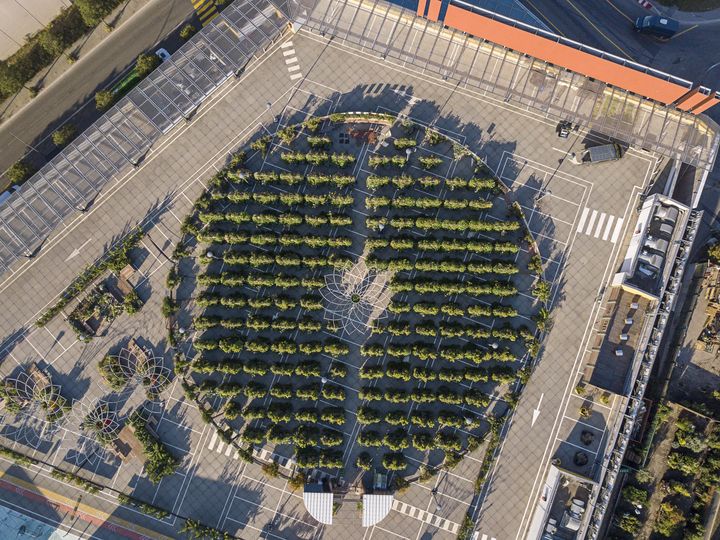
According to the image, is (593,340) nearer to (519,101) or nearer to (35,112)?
(519,101)

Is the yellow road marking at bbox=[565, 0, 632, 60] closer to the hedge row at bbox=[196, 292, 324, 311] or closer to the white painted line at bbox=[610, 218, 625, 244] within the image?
the white painted line at bbox=[610, 218, 625, 244]

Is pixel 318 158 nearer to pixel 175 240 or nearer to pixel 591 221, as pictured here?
pixel 175 240

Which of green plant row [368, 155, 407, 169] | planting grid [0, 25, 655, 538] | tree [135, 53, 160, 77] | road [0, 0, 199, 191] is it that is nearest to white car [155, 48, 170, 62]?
tree [135, 53, 160, 77]

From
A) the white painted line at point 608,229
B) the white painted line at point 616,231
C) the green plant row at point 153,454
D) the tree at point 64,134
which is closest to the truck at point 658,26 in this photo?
the white painted line at point 608,229

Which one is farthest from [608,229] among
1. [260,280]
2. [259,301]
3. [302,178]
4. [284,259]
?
[259,301]

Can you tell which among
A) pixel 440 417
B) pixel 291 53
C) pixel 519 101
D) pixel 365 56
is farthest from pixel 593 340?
pixel 291 53

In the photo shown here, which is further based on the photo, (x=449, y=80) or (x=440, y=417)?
(x=449, y=80)

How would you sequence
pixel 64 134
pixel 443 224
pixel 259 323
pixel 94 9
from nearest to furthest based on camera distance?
1. pixel 259 323
2. pixel 443 224
3. pixel 94 9
4. pixel 64 134
